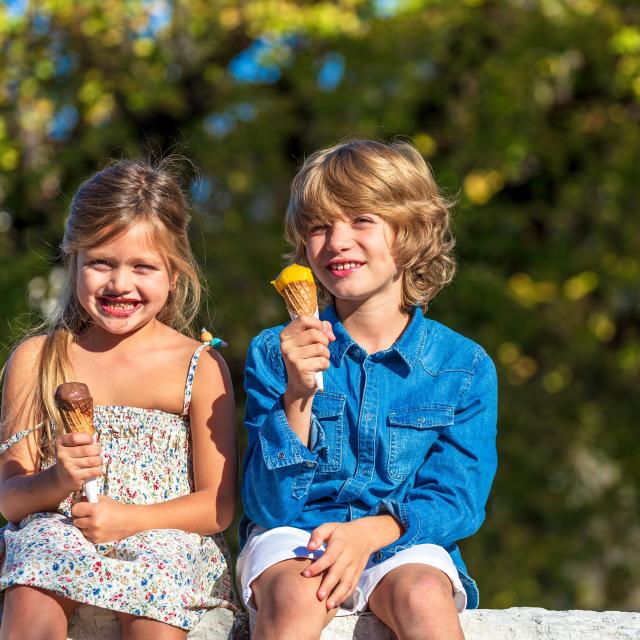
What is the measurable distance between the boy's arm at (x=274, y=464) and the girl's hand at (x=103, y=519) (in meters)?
0.31

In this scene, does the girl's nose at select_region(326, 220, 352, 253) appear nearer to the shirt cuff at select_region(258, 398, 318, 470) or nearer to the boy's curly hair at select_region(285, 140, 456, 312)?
the boy's curly hair at select_region(285, 140, 456, 312)

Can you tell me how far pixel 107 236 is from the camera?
2.93 metres

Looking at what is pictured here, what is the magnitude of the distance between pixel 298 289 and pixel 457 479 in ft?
2.13

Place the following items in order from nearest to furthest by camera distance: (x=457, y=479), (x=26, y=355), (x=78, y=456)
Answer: (x=78, y=456)
(x=457, y=479)
(x=26, y=355)

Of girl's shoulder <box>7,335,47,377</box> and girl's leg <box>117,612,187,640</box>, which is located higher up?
girl's shoulder <box>7,335,47,377</box>

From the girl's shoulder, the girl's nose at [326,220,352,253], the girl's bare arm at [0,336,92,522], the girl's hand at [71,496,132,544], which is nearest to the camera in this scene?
the girl's hand at [71,496,132,544]

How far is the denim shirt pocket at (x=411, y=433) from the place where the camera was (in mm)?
2838

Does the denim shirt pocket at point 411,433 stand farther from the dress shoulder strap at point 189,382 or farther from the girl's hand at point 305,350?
the dress shoulder strap at point 189,382

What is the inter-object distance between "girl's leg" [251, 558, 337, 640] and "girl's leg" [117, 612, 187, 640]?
193 millimetres

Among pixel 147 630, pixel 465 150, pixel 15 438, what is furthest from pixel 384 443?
pixel 465 150

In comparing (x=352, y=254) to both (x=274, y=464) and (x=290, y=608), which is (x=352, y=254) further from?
(x=290, y=608)

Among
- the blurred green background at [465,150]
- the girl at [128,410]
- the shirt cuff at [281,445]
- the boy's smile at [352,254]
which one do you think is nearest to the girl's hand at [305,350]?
the shirt cuff at [281,445]

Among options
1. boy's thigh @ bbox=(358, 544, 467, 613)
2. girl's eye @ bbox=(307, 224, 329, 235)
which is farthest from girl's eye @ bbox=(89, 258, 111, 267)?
boy's thigh @ bbox=(358, 544, 467, 613)

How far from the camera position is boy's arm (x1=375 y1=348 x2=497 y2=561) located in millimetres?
2715
